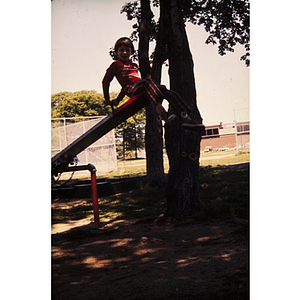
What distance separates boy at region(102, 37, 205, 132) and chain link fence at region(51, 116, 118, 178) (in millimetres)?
561

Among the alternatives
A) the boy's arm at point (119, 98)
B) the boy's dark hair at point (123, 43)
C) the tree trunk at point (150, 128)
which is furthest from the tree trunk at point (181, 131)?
the boy's arm at point (119, 98)

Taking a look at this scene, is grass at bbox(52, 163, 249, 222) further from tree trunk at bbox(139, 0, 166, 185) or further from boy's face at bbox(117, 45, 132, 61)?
boy's face at bbox(117, 45, 132, 61)

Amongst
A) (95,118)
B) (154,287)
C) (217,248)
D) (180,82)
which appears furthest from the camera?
(95,118)

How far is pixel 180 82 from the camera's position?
3.00 meters

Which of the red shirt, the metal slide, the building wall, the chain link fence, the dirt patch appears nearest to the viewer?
the dirt patch

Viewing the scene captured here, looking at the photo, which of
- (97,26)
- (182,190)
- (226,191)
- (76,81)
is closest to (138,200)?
(182,190)

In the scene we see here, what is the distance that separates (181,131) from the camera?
2982mm

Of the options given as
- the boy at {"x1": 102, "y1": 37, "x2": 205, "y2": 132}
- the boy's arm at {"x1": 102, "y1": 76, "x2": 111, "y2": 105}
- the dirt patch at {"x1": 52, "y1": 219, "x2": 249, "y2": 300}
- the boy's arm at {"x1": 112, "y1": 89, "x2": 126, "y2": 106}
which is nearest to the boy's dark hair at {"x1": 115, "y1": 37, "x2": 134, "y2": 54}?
the boy at {"x1": 102, "y1": 37, "x2": 205, "y2": 132}

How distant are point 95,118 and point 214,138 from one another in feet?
4.03

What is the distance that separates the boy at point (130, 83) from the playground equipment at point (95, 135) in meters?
0.10

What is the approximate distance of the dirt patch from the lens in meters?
2.41

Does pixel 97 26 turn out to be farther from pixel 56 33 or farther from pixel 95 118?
pixel 95 118

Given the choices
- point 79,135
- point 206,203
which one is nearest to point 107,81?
point 79,135

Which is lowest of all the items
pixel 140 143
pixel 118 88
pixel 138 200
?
pixel 138 200
